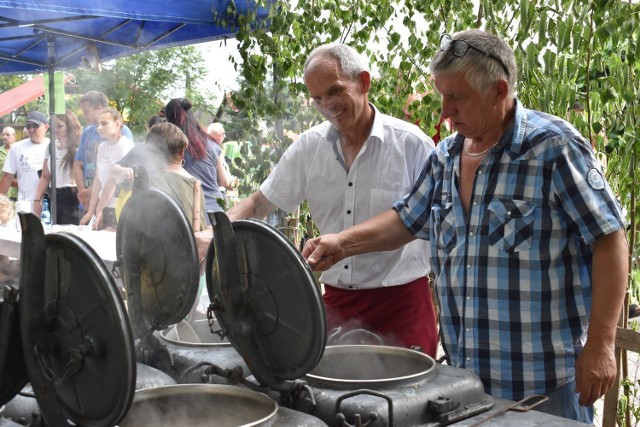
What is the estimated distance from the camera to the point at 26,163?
26.7 feet

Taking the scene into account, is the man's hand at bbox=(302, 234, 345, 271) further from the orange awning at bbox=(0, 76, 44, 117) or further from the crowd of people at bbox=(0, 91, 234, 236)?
the orange awning at bbox=(0, 76, 44, 117)

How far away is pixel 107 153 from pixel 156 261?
344 centimetres

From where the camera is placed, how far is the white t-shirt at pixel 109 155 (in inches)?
213

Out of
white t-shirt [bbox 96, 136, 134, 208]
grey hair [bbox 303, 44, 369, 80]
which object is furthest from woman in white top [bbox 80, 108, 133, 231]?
grey hair [bbox 303, 44, 369, 80]

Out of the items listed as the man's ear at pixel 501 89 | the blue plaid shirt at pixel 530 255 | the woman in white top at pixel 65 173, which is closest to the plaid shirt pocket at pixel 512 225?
the blue plaid shirt at pixel 530 255

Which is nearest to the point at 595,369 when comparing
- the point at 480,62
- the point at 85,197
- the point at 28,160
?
the point at 480,62

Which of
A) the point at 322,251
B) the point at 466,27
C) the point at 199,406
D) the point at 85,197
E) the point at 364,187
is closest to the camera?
the point at 199,406

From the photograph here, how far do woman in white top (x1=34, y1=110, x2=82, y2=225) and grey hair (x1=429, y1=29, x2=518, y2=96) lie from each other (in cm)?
567

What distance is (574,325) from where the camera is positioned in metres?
2.43

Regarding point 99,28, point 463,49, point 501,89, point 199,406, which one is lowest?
point 199,406

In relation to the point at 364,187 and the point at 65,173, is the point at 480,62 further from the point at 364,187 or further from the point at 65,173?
the point at 65,173

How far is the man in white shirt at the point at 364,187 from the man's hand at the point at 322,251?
0.49 meters

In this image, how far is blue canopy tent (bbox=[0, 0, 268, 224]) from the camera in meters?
4.69

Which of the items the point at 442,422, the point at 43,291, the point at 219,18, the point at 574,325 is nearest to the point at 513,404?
the point at 442,422
